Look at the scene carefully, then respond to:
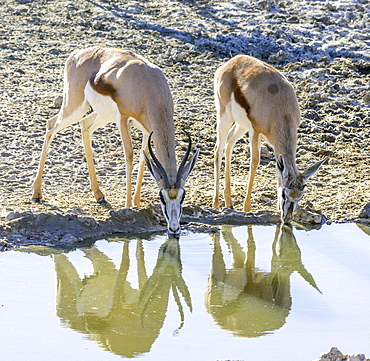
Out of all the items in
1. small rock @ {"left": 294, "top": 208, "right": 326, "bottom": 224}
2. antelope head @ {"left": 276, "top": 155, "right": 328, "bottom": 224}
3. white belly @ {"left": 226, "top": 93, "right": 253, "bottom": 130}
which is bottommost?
small rock @ {"left": 294, "top": 208, "right": 326, "bottom": 224}

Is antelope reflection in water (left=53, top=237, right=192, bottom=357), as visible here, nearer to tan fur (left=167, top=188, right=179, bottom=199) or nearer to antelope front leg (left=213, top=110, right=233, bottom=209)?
tan fur (left=167, top=188, right=179, bottom=199)

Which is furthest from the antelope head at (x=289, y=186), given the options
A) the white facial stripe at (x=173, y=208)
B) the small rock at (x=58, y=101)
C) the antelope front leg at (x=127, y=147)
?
the small rock at (x=58, y=101)

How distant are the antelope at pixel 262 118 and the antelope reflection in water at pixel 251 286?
53cm

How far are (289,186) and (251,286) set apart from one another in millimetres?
1809

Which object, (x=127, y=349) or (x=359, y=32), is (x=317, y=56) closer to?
(x=359, y=32)

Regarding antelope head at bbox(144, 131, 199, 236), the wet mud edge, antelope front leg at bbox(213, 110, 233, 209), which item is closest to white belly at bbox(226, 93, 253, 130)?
antelope front leg at bbox(213, 110, 233, 209)

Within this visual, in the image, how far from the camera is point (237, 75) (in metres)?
9.07

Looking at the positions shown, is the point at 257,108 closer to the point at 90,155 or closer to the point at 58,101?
the point at 90,155

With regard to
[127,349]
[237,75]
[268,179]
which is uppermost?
[237,75]

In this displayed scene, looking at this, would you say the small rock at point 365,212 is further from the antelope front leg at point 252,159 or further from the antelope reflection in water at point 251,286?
the antelope front leg at point 252,159

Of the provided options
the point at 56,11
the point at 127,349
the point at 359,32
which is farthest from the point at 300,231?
the point at 56,11

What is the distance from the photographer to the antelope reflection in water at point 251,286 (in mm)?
5859

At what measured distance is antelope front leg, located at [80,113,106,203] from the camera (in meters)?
9.30

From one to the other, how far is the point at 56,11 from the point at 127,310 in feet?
38.1
